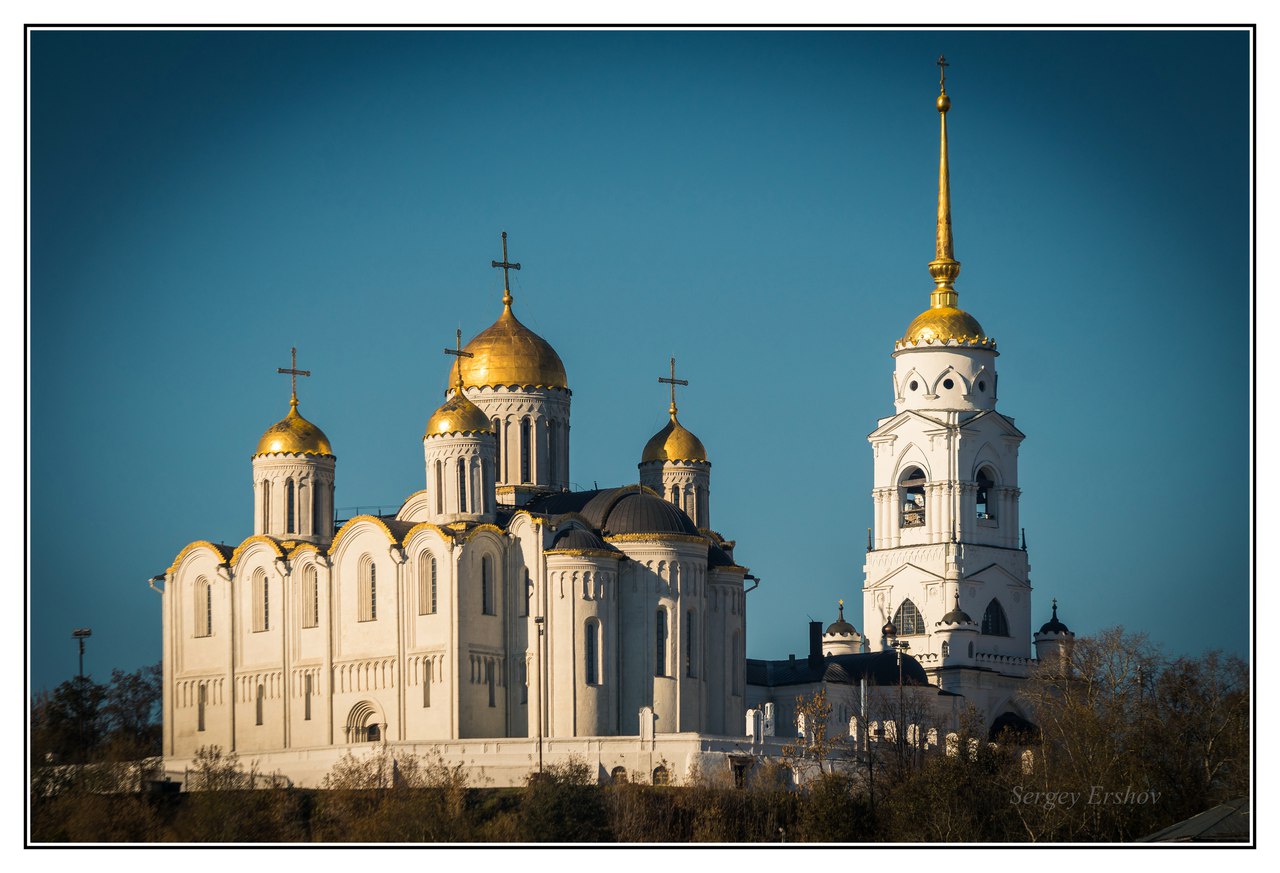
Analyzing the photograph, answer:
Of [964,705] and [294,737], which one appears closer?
[294,737]

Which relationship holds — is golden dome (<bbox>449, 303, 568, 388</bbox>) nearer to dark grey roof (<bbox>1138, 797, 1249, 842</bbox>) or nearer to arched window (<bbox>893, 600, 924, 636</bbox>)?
arched window (<bbox>893, 600, 924, 636</bbox>)

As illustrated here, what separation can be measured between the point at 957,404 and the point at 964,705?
449 inches

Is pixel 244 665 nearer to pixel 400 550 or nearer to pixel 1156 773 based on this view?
pixel 400 550

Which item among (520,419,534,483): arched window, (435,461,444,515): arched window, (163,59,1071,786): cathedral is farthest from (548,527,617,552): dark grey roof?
(520,419,534,483): arched window

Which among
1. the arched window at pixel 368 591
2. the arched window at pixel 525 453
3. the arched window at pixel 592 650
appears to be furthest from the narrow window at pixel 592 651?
the arched window at pixel 525 453

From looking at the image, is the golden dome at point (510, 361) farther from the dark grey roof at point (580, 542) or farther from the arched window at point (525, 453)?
the dark grey roof at point (580, 542)

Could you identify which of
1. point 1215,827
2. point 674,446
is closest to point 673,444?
point 674,446

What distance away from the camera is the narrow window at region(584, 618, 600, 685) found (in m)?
89.0

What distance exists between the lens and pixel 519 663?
3558 inches

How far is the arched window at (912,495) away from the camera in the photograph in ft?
363

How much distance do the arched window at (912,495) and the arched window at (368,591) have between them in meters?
24.1
